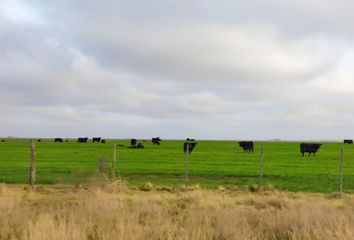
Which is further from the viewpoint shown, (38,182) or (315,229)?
(38,182)

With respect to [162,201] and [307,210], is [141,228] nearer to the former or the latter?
[307,210]

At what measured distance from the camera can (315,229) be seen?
9.58 meters

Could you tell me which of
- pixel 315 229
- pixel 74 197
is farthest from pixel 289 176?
pixel 315 229

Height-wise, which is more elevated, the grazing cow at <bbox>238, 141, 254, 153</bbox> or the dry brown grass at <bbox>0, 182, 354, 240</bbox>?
the grazing cow at <bbox>238, 141, 254, 153</bbox>

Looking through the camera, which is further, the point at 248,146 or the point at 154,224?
the point at 248,146

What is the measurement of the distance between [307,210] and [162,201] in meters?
6.07

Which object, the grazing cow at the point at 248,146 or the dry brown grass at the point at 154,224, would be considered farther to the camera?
the grazing cow at the point at 248,146

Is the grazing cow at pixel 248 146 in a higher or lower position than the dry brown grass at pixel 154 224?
higher

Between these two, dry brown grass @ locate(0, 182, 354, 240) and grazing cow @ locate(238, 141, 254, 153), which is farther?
grazing cow @ locate(238, 141, 254, 153)

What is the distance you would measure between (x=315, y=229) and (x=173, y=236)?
259 cm

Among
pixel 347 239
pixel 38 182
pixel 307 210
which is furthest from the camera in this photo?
pixel 38 182

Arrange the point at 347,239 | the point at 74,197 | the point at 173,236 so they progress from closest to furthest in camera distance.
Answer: the point at 347,239 → the point at 173,236 → the point at 74,197

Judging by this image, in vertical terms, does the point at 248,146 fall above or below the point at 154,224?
above

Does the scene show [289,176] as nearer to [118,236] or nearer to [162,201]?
[162,201]
